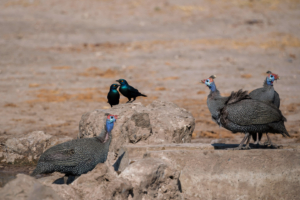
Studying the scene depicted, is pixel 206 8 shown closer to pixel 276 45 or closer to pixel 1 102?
pixel 276 45

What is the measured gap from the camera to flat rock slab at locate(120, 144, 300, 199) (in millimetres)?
6223

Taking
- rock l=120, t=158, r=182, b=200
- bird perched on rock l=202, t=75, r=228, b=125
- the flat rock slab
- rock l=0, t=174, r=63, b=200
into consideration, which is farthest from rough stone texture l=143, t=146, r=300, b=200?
rock l=0, t=174, r=63, b=200

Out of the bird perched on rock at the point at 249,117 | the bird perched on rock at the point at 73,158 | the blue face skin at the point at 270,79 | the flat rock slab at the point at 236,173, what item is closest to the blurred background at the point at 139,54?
the blue face skin at the point at 270,79

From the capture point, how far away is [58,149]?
6191 mm

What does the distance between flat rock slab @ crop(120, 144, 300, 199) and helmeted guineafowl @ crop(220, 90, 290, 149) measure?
36cm

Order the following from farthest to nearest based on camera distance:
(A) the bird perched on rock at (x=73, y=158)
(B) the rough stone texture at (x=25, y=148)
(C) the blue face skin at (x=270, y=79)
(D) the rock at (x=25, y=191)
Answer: (B) the rough stone texture at (x=25, y=148), (C) the blue face skin at (x=270, y=79), (A) the bird perched on rock at (x=73, y=158), (D) the rock at (x=25, y=191)

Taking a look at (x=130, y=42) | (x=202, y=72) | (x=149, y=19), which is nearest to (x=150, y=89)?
(x=202, y=72)

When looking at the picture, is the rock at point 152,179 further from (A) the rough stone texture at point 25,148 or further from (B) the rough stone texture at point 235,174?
(A) the rough stone texture at point 25,148

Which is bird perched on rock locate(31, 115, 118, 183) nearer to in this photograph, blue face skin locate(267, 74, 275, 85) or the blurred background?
blue face skin locate(267, 74, 275, 85)

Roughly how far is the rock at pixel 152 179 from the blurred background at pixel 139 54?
13.3ft

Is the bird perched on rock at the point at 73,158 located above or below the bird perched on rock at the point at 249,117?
below

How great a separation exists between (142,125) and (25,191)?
2.94m

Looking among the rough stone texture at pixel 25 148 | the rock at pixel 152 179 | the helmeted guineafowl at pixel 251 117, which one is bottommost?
the rough stone texture at pixel 25 148

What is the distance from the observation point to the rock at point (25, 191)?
4953 millimetres
